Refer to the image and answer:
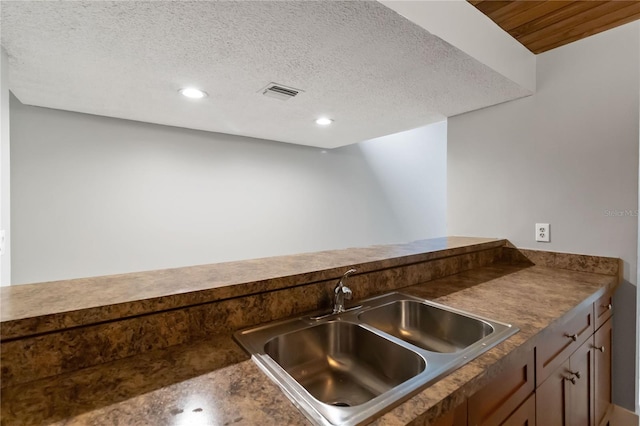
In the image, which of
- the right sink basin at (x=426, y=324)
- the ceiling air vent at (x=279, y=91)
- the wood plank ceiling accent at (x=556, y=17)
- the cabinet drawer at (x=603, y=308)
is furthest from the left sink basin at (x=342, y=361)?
the wood plank ceiling accent at (x=556, y=17)

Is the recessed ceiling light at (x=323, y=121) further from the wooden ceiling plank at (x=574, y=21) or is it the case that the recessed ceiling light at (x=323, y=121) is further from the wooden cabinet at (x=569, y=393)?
the wooden cabinet at (x=569, y=393)

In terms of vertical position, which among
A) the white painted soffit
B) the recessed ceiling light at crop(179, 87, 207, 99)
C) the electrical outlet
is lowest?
the electrical outlet

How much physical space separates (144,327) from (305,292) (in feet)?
1.77

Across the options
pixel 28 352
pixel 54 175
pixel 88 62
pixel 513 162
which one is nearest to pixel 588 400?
pixel 513 162

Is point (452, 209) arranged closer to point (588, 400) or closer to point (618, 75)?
point (618, 75)

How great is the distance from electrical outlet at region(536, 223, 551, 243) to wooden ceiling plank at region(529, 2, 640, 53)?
1.18 meters

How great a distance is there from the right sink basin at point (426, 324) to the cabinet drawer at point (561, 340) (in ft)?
0.69

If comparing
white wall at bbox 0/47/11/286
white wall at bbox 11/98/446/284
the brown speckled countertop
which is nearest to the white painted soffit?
the brown speckled countertop

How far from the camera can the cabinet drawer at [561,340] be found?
3.36ft

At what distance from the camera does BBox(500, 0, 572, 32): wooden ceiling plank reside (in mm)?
1492

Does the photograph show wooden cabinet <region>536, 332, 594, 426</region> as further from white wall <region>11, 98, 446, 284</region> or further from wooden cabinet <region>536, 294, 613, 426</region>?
white wall <region>11, 98, 446, 284</region>

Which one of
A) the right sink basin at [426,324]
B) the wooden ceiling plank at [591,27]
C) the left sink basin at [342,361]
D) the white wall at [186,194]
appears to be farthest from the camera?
the white wall at [186,194]

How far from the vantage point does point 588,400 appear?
1.40 metres

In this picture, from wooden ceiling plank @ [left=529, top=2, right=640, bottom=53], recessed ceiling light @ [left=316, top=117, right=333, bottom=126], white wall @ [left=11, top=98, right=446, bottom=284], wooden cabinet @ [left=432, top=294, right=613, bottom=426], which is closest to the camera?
wooden cabinet @ [left=432, top=294, right=613, bottom=426]
